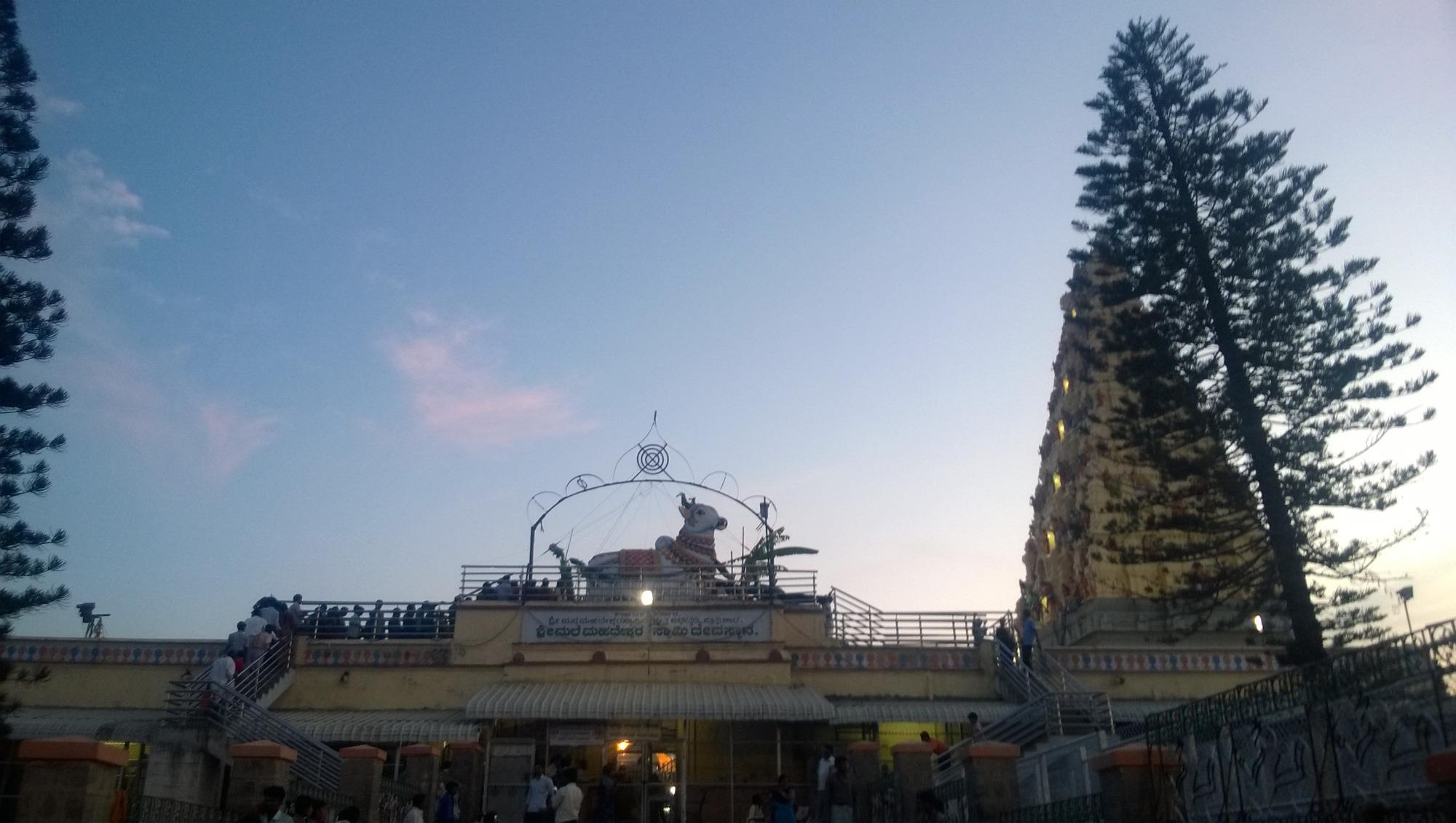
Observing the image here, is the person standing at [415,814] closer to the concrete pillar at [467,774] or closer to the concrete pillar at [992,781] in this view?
the concrete pillar at [467,774]

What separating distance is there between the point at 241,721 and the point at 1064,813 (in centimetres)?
1112

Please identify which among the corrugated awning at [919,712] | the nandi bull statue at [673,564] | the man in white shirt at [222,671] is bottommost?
the corrugated awning at [919,712]

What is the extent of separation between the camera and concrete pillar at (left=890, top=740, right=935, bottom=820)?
37.5 feet

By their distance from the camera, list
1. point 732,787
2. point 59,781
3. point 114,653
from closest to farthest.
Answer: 1. point 59,781
2. point 732,787
3. point 114,653

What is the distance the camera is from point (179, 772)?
46.5 ft

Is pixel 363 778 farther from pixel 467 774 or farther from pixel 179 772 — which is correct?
pixel 179 772

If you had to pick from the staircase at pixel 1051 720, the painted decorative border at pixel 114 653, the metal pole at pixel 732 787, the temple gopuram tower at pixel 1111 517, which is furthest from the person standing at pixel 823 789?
the painted decorative border at pixel 114 653

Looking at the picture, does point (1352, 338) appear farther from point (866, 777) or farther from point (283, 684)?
point (283, 684)

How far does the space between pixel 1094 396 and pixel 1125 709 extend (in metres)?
9.73

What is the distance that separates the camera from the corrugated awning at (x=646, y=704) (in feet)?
55.6

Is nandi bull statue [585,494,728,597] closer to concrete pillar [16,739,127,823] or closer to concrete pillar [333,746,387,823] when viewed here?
concrete pillar [333,746,387,823]

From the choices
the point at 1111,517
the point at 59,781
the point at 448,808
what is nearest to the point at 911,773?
the point at 448,808

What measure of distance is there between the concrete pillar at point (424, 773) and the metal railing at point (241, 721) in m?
1.54

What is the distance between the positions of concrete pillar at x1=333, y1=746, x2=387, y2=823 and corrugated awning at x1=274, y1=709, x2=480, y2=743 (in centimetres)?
444
